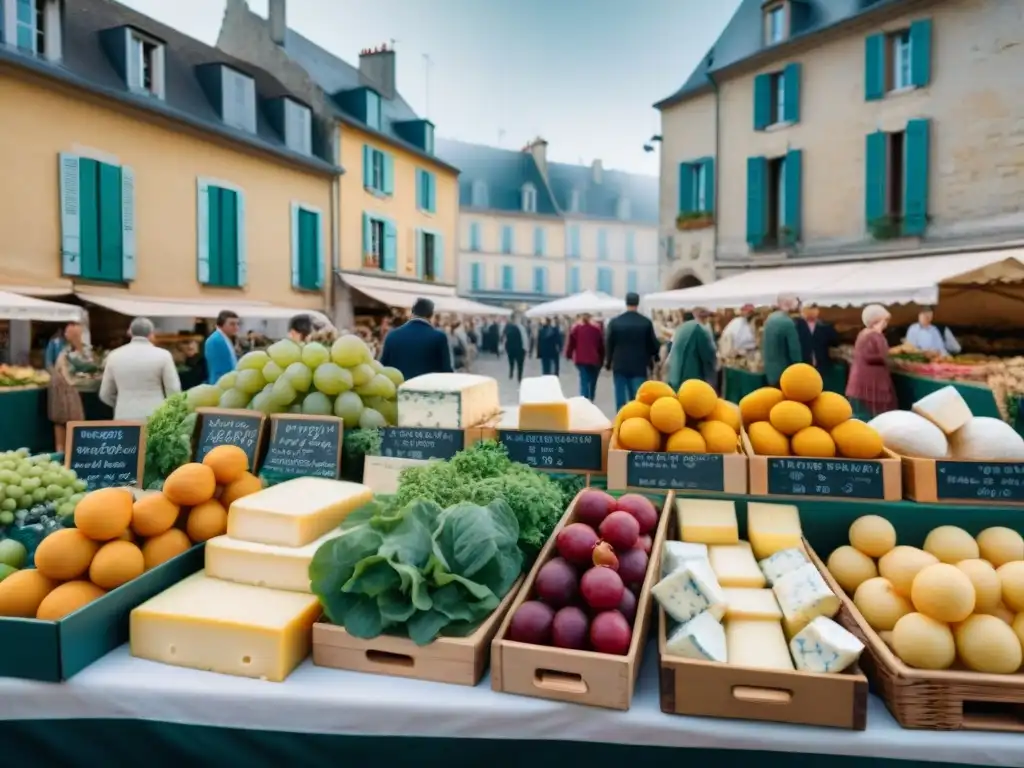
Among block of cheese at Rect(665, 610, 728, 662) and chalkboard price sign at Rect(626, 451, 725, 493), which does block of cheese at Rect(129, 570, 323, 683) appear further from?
chalkboard price sign at Rect(626, 451, 725, 493)

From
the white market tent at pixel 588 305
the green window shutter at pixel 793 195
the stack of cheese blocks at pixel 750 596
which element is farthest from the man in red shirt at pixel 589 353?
the green window shutter at pixel 793 195

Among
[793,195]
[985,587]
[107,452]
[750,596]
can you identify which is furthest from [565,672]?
[793,195]

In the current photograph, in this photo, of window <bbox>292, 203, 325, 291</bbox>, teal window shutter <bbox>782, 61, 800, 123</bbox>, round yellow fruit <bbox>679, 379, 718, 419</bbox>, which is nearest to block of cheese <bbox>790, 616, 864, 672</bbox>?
round yellow fruit <bbox>679, 379, 718, 419</bbox>

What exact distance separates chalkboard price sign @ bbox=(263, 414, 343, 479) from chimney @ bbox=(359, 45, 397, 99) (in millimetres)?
21448

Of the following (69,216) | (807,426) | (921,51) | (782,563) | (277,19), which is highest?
(277,19)

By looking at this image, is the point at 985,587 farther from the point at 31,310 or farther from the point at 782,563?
the point at 31,310

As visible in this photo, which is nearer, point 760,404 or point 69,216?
point 760,404

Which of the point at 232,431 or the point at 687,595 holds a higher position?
the point at 232,431

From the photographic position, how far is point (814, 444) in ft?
7.72

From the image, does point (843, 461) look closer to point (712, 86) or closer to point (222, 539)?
point (222, 539)

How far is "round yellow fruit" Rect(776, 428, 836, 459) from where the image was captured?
2.35 meters

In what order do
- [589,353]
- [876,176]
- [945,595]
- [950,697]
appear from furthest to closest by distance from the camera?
[876,176] < [589,353] < [945,595] < [950,697]

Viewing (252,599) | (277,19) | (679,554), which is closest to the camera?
(252,599)

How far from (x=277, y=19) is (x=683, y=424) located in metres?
18.9
